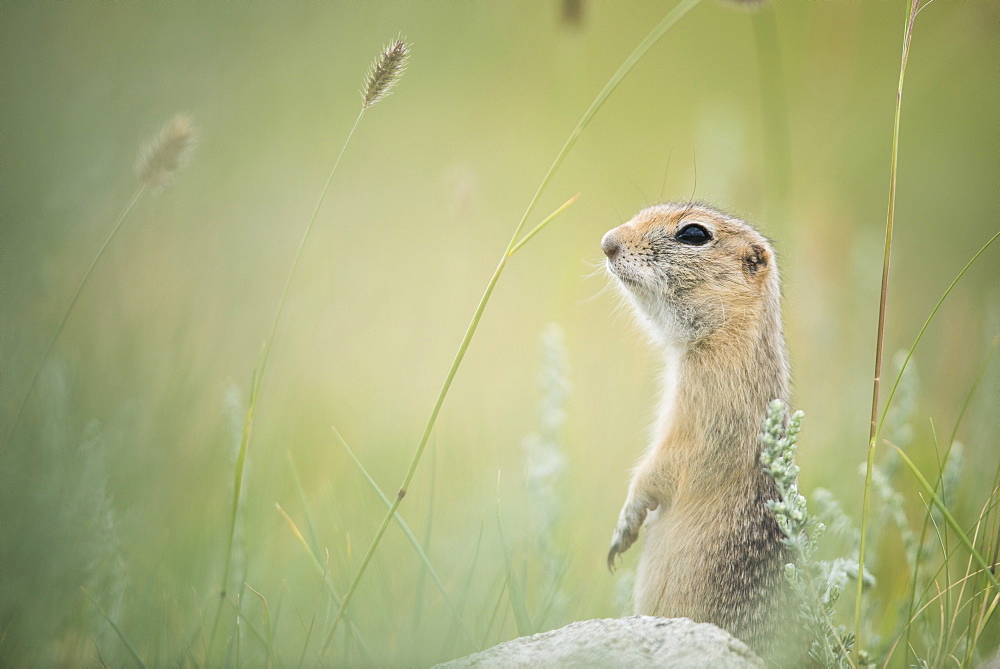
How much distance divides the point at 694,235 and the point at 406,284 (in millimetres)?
2137

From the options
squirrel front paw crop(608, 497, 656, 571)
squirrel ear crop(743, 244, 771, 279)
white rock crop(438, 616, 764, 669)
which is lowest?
white rock crop(438, 616, 764, 669)

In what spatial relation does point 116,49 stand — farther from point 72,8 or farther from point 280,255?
point 280,255

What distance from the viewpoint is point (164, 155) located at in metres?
2.25

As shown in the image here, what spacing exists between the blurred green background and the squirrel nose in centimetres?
35

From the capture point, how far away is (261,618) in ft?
8.48

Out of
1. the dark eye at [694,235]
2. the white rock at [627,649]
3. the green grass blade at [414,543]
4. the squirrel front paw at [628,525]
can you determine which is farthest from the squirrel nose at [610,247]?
the white rock at [627,649]

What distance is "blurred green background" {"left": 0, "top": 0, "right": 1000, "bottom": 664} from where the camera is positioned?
2537 mm

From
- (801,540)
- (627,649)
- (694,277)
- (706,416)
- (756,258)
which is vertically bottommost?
(627,649)

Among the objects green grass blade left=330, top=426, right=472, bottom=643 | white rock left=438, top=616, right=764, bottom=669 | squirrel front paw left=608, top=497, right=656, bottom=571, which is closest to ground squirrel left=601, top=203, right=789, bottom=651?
squirrel front paw left=608, top=497, right=656, bottom=571

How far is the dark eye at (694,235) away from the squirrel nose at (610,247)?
262mm

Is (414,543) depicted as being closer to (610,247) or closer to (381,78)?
(381,78)

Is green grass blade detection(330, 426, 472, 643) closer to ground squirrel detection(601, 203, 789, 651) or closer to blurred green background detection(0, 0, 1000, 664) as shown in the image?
blurred green background detection(0, 0, 1000, 664)

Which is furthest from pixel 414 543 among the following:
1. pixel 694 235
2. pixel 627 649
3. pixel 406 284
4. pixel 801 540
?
pixel 406 284

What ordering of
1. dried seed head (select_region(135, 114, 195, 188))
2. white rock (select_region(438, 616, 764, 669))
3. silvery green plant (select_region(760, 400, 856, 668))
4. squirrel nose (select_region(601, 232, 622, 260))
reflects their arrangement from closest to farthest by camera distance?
white rock (select_region(438, 616, 764, 669)) < silvery green plant (select_region(760, 400, 856, 668)) < dried seed head (select_region(135, 114, 195, 188)) < squirrel nose (select_region(601, 232, 622, 260))
